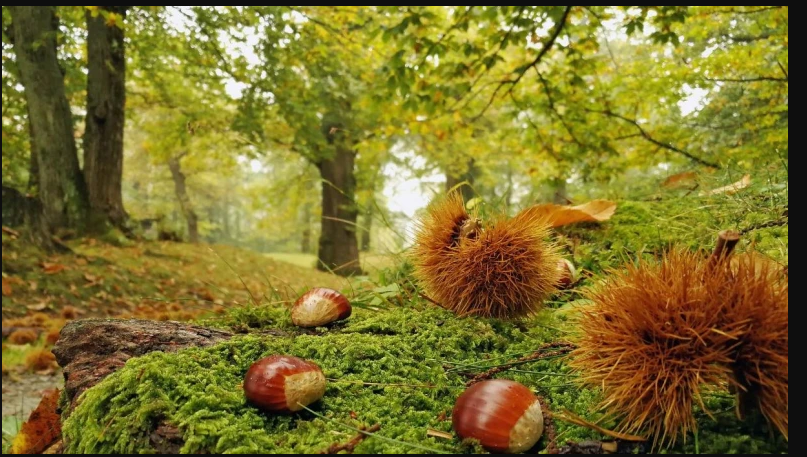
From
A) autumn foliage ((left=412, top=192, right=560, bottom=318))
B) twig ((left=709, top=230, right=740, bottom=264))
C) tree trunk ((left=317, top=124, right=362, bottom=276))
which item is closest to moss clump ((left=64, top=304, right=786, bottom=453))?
autumn foliage ((left=412, top=192, right=560, bottom=318))

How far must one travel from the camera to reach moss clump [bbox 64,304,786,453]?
→ 102cm

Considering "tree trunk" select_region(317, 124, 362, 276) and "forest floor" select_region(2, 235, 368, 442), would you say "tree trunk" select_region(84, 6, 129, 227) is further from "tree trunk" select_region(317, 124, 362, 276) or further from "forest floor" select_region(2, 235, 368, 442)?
"tree trunk" select_region(317, 124, 362, 276)

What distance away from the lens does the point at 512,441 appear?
0.96 meters

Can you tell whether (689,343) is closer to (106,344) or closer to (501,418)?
(501,418)

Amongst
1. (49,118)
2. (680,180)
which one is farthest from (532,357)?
(49,118)

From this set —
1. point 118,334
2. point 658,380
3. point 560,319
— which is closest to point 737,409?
point 658,380

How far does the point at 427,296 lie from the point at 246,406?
928mm

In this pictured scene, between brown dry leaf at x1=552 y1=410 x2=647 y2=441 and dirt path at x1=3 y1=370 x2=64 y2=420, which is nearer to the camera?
brown dry leaf at x1=552 y1=410 x2=647 y2=441

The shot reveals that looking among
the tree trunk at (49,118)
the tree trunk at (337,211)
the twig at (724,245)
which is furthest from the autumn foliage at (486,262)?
the tree trunk at (337,211)

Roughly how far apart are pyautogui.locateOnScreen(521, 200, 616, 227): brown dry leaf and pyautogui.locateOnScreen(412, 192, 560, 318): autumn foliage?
609mm

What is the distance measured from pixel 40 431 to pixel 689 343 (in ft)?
6.09

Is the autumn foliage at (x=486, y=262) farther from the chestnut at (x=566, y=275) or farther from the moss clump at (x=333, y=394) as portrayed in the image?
the chestnut at (x=566, y=275)

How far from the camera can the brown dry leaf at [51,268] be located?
5.78 meters

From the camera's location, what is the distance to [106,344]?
4.59 feet
